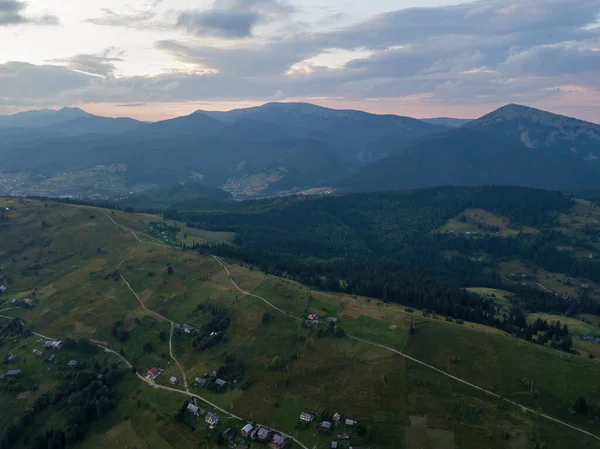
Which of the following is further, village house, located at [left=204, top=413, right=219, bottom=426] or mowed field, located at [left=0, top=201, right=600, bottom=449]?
village house, located at [left=204, top=413, right=219, bottom=426]

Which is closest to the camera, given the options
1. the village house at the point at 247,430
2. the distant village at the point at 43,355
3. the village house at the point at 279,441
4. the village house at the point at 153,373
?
the village house at the point at 279,441

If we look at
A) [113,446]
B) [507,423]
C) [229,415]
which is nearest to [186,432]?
[229,415]

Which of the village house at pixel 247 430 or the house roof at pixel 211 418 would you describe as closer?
the village house at pixel 247 430

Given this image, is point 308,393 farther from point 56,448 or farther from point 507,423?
point 56,448

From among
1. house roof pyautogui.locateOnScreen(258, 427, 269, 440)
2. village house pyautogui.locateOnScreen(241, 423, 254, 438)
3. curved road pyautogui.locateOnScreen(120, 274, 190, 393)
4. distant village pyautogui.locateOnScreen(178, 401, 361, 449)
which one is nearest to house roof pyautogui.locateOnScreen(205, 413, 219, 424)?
distant village pyautogui.locateOnScreen(178, 401, 361, 449)

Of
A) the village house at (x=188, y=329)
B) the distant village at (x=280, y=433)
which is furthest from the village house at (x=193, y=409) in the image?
the village house at (x=188, y=329)

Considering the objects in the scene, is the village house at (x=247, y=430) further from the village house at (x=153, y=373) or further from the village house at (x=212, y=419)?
the village house at (x=153, y=373)

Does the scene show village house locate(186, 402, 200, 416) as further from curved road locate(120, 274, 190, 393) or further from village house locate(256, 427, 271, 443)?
village house locate(256, 427, 271, 443)
